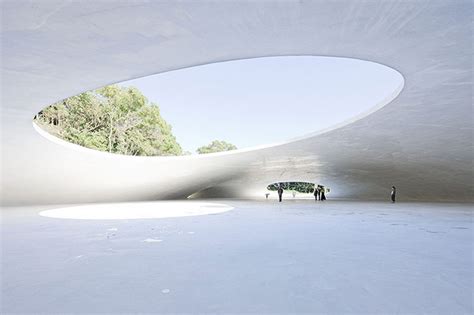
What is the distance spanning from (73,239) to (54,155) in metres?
7.36

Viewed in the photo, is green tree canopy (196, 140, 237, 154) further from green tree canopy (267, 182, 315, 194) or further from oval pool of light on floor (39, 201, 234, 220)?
oval pool of light on floor (39, 201, 234, 220)

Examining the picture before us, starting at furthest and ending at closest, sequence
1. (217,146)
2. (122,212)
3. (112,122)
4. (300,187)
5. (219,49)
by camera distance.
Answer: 1. (217,146)
2. (300,187)
3. (112,122)
4. (122,212)
5. (219,49)

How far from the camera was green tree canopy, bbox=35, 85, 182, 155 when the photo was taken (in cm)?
2108

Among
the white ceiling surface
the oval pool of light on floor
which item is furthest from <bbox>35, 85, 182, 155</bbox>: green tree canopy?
the oval pool of light on floor

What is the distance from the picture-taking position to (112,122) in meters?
24.4

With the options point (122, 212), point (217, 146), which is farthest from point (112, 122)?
point (217, 146)

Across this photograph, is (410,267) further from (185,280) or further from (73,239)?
(73,239)

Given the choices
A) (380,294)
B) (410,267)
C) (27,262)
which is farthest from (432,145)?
(27,262)

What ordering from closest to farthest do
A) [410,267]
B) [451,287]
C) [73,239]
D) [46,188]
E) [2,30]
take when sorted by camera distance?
[451,287] < [410,267] < [2,30] < [73,239] < [46,188]

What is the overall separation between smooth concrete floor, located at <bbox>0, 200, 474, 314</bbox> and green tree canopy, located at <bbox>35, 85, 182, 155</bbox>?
18488 mm

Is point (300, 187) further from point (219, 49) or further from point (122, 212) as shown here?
point (219, 49)

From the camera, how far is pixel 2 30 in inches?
163

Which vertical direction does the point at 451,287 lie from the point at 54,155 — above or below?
below

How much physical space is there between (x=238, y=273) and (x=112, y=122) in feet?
79.3
